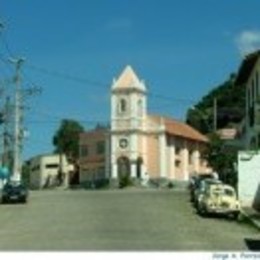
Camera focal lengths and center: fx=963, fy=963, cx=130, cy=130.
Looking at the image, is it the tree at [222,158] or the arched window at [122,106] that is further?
the arched window at [122,106]

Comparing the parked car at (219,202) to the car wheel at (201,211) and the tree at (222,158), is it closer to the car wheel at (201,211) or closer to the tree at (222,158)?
the car wheel at (201,211)

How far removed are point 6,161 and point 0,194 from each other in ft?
129

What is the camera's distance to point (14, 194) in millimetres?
59406

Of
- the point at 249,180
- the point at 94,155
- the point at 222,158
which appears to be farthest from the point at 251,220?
the point at 94,155

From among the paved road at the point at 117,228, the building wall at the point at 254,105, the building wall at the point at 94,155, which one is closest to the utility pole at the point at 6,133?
the building wall at the point at 94,155

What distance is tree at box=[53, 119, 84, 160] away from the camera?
13938cm

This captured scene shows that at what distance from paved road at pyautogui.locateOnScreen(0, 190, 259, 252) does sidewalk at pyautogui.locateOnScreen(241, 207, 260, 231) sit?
1.46ft

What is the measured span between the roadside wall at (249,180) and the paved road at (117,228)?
266 centimetres

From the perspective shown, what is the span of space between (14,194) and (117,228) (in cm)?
2555

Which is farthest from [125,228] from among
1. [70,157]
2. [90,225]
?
[70,157]

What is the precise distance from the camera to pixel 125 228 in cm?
3481

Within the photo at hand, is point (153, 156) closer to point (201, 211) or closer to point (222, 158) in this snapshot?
point (222, 158)

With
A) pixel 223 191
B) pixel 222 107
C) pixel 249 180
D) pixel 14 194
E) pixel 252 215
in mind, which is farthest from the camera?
pixel 222 107

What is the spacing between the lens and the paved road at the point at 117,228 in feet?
90.0
